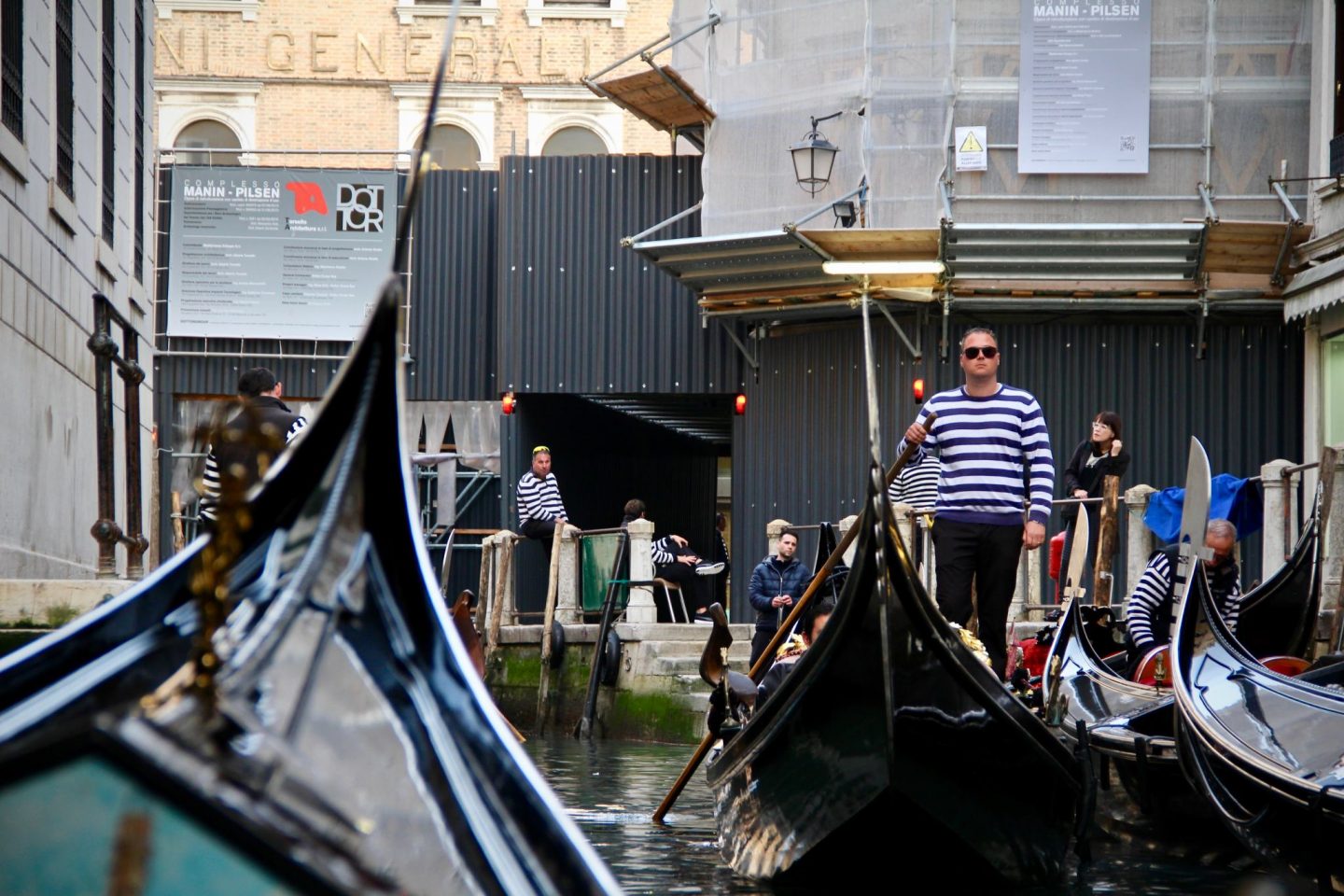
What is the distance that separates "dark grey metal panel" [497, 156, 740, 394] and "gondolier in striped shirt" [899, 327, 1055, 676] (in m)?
8.10

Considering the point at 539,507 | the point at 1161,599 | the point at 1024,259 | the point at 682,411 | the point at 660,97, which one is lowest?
the point at 1161,599

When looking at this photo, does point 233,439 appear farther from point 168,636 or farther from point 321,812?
point 168,636

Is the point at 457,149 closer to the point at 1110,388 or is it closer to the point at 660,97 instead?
the point at 660,97

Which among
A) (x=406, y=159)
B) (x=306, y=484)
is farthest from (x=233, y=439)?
(x=406, y=159)

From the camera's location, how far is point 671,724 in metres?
10.4

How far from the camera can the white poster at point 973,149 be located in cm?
1090

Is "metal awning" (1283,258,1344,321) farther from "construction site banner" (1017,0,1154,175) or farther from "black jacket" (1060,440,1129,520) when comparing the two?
"black jacket" (1060,440,1129,520)

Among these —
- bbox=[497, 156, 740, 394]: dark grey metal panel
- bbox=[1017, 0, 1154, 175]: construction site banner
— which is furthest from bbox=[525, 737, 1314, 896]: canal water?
bbox=[497, 156, 740, 394]: dark grey metal panel

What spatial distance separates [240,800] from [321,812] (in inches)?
4.9

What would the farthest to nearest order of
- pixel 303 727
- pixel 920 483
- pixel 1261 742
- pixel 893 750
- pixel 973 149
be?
1. pixel 973 149
2. pixel 920 483
3. pixel 1261 742
4. pixel 893 750
5. pixel 303 727

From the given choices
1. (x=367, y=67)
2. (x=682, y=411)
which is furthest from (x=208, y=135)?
(x=682, y=411)

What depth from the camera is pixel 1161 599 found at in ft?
21.5

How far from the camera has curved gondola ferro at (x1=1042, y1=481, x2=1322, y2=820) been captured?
211 inches

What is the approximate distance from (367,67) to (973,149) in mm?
10477
